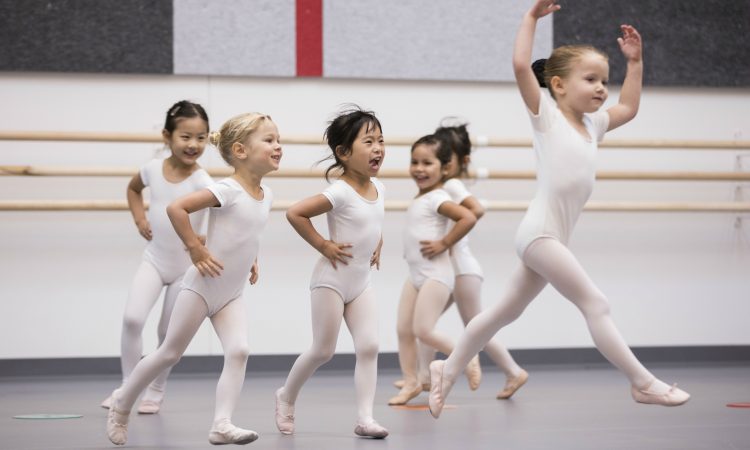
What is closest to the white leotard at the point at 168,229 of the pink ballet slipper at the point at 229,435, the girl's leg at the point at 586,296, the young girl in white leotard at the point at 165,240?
the young girl in white leotard at the point at 165,240

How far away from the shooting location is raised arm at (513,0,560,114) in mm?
3016

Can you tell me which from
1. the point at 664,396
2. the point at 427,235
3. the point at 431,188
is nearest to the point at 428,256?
the point at 427,235

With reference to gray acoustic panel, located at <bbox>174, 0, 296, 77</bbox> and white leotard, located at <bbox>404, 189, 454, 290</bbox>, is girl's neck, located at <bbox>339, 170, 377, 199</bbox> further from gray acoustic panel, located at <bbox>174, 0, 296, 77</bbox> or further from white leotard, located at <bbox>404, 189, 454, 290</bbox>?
gray acoustic panel, located at <bbox>174, 0, 296, 77</bbox>

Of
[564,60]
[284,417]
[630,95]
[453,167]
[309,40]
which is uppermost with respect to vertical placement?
[309,40]

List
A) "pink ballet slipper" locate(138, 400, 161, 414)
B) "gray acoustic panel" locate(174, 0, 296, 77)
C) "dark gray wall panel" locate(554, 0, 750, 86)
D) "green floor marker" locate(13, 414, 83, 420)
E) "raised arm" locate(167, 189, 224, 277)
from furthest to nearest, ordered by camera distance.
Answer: "dark gray wall panel" locate(554, 0, 750, 86)
"gray acoustic panel" locate(174, 0, 296, 77)
"pink ballet slipper" locate(138, 400, 161, 414)
"green floor marker" locate(13, 414, 83, 420)
"raised arm" locate(167, 189, 224, 277)

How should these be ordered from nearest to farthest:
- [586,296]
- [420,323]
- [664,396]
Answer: [664,396], [586,296], [420,323]

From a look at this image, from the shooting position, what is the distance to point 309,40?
18.4ft

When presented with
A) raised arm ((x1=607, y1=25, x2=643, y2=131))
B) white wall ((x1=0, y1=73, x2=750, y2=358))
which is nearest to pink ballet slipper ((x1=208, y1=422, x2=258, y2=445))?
raised arm ((x1=607, y1=25, x2=643, y2=131))

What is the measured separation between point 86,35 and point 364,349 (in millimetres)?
2959

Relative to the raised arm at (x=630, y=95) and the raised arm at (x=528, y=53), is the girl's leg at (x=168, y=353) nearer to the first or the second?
Result: the raised arm at (x=528, y=53)

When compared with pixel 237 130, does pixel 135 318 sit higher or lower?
lower

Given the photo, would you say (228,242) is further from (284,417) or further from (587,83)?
(587,83)

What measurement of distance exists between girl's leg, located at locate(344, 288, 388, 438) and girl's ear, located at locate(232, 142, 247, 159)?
56cm

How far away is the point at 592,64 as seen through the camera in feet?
10.3
